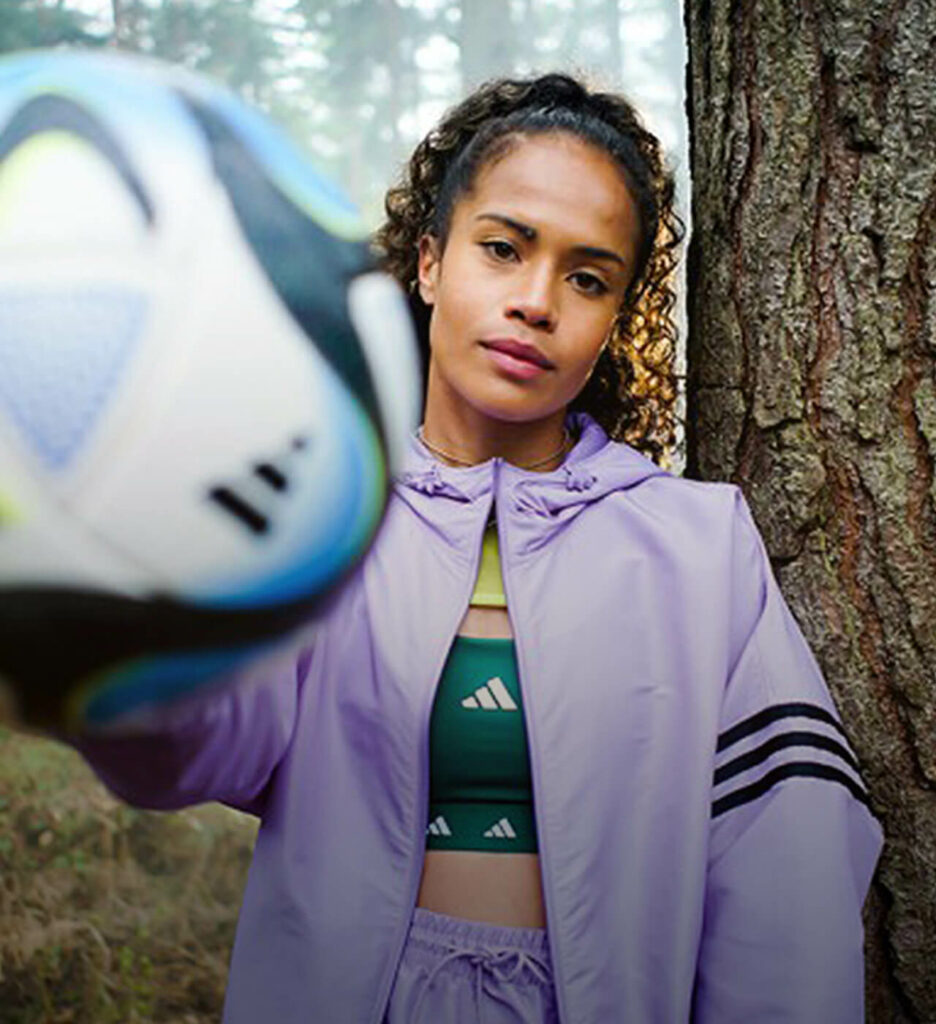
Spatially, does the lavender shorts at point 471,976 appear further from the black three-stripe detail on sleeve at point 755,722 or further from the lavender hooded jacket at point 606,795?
the black three-stripe detail on sleeve at point 755,722

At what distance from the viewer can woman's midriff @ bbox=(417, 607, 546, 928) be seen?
150 centimetres

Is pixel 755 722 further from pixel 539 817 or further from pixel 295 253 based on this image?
pixel 295 253

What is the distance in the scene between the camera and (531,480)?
1677 mm

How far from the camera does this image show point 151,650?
881 mm

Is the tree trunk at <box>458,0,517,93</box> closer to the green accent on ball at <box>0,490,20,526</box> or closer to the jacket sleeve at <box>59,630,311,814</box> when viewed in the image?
the jacket sleeve at <box>59,630,311,814</box>

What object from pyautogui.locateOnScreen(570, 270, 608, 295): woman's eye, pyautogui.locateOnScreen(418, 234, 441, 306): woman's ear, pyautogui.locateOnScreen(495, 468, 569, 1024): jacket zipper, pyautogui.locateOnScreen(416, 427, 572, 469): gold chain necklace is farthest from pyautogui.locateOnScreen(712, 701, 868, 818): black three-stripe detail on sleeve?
pyautogui.locateOnScreen(418, 234, 441, 306): woman's ear

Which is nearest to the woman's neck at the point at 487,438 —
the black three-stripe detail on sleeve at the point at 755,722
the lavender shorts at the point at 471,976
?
the black three-stripe detail on sleeve at the point at 755,722

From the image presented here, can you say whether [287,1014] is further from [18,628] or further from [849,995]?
[18,628]

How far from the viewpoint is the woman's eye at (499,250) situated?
161 cm

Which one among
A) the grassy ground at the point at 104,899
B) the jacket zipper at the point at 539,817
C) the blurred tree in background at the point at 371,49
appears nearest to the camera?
the jacket zipper at the point at 539,817

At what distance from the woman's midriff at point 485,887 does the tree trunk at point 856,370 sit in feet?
1.90

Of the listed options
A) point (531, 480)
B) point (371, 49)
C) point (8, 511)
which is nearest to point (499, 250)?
point (531, 480)

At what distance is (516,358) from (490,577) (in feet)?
0.94

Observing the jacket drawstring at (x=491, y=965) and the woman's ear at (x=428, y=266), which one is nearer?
the jacket drawstring at (x=491, y=965)
